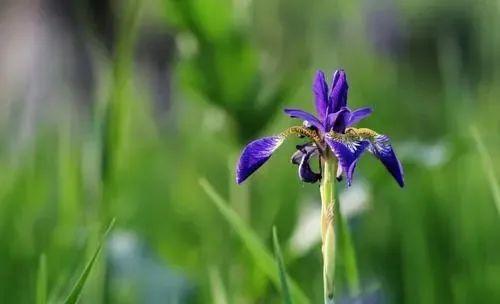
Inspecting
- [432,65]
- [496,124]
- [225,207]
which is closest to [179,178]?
[496,124]

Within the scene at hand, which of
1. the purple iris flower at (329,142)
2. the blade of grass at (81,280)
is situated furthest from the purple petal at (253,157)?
the blade of grass at (81,280)

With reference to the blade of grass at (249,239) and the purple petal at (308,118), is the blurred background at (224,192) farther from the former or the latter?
the purple petal at (308,118)

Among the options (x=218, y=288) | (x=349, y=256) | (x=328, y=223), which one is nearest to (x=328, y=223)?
(x=328, y=223)

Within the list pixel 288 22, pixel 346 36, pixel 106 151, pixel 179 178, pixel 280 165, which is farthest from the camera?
pixel 288 22

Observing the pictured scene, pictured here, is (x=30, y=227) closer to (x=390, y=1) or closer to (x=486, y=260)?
(x=486, y=260)

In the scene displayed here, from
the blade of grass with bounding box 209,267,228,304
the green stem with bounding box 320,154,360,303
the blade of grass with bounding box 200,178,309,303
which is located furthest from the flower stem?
the blade of grass with bounding box 209,267,228,304

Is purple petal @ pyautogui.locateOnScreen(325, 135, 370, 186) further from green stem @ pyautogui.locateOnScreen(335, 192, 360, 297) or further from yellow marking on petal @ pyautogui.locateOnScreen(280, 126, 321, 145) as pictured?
green stem @ pyautogui.locateOnScreen(335, 192, 360, 297)

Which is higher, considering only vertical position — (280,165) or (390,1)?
(390,1)
